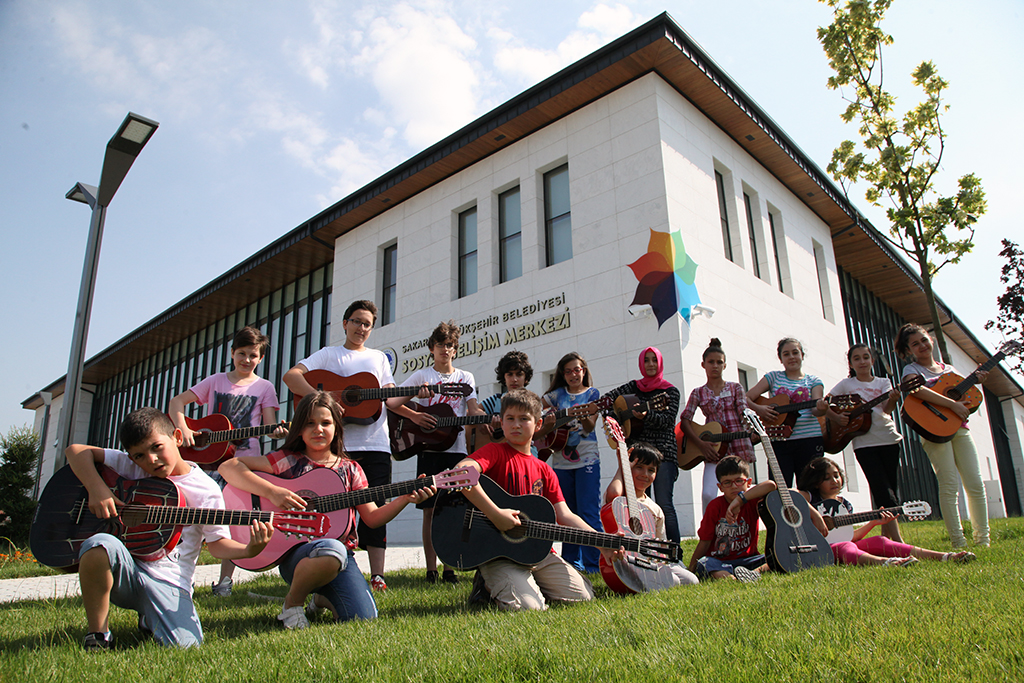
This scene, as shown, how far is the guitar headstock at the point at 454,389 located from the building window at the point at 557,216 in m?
7.47

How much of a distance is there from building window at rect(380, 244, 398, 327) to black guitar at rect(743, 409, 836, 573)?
499 inches

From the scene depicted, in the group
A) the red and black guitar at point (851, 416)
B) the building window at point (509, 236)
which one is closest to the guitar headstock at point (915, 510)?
the red and black guitar at point (851, 416)

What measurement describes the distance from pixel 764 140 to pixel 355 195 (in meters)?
9.82

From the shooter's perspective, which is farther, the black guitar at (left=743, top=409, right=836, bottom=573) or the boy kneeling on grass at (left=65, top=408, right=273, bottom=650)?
the black guitar at (left=743, top=409, right=836, bottom=573)

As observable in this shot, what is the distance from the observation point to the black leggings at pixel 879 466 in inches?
229

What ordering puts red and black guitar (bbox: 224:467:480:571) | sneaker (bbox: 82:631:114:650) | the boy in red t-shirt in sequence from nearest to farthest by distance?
sneaker (bbox: 82:631:114:650) → red and black guitar (bbox: 224:467:480:571) → the boy in red t-shirt

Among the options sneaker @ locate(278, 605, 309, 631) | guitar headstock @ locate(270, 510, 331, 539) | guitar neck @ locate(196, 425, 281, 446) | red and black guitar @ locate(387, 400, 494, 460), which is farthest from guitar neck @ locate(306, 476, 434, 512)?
red and black guitar @ locate(387, 400, 494, 460)

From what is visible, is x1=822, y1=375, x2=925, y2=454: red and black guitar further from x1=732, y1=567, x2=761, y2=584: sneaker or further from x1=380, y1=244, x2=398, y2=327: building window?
x1=380, y1=244, x2=398, y2=327: building window

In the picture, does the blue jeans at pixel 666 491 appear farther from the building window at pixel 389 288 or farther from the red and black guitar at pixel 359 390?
the building window at pixel 389 288

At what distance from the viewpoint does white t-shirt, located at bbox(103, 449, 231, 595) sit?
10.6ft

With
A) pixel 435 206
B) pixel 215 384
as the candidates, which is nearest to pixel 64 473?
pixel 215 384

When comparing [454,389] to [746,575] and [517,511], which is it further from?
[746,575]

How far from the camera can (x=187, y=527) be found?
3387 mm

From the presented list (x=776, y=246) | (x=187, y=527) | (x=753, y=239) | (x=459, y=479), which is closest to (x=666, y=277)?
Result: (x=753, y=239)
